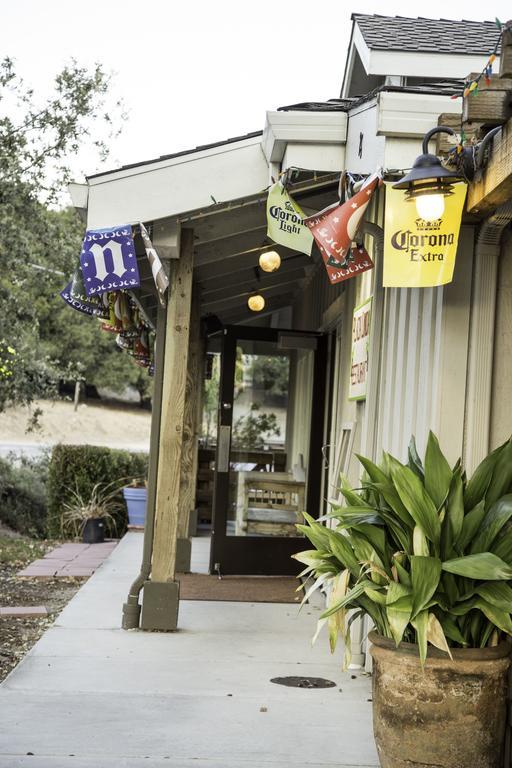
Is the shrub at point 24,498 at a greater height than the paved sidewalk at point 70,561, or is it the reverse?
the shrub at point 24,498

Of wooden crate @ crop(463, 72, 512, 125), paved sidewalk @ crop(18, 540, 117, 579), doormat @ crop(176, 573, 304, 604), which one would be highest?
wooden crate @ crop(463, 72, 512, 125)

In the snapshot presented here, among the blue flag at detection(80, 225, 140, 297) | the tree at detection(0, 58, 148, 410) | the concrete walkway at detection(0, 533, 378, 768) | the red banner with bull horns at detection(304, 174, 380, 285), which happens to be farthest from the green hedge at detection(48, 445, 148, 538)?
the red banner with bull horns at detection(304, 174, 380, 285)

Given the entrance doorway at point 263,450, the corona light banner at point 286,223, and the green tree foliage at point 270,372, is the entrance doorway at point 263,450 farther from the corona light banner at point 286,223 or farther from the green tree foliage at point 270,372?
the corona light banner at point 286,223

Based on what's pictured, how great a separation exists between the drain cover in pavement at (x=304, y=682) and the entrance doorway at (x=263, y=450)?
3429 mm

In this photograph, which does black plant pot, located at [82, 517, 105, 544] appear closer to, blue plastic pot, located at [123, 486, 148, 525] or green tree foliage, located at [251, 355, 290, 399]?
blue plastic pot, located at [123, 486, 148, 525]

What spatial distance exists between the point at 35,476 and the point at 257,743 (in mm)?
11566

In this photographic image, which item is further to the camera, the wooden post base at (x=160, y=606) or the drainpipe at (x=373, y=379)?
the wooden post base at (x=160, y=606)

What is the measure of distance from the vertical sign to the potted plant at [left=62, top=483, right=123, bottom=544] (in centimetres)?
578

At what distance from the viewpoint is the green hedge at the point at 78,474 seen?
40.9ft

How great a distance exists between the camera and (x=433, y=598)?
3.43m

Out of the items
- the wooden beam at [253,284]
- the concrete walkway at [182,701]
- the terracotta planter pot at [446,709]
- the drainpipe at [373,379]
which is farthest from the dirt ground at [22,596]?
the wooden beam at [253,284]

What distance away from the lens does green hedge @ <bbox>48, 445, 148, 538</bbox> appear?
12469mm

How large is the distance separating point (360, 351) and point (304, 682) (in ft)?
7.70

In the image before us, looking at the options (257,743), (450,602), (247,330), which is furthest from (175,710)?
(247,330)
